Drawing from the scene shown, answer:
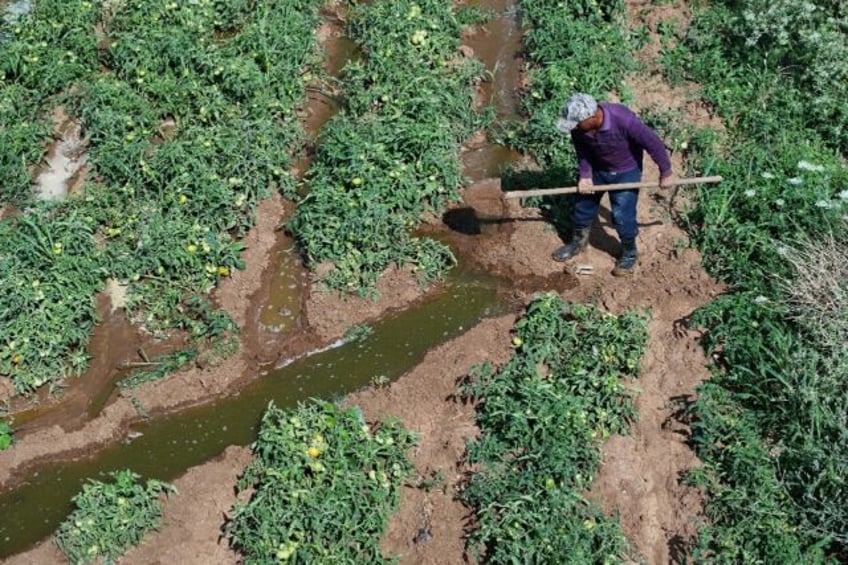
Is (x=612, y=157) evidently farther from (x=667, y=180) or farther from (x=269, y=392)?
(x=269, y=392)

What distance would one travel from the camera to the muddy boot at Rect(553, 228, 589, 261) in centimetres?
641

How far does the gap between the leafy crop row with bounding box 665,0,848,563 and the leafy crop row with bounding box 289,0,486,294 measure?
188cm

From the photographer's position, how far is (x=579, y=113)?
5.32 metres

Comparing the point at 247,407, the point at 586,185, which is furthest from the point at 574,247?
the point at 247,407

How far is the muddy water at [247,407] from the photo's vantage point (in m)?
5.55

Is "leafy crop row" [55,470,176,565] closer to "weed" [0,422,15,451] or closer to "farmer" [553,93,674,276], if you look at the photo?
"weed" [0,422,15,451]

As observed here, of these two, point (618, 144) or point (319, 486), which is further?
point (618, 144)

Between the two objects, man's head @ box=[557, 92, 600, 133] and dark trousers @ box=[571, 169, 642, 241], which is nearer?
man's head @ box=[557, 92, 600, 133]

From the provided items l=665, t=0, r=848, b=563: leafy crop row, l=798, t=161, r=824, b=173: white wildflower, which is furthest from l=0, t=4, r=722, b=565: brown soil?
l=798, t=161, r=824, b=173: white wildflower

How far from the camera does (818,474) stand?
4.97 meters

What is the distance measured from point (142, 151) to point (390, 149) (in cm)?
190

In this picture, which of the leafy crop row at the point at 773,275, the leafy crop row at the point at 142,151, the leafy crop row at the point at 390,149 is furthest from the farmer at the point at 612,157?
the leafy crop row at the point at 142,151

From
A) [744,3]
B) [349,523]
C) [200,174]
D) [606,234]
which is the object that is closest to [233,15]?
[200,174]

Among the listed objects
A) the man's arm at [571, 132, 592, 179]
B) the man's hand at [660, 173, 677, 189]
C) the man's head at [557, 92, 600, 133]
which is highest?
the man's head at [557, 92, 600, 133]
